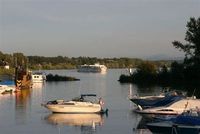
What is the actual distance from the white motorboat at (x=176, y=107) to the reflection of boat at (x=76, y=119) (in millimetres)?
3437

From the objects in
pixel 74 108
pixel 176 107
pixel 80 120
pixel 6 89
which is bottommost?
pixel 80 120

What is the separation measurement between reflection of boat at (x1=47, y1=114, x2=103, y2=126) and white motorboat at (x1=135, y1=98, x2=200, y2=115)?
3.44 meters

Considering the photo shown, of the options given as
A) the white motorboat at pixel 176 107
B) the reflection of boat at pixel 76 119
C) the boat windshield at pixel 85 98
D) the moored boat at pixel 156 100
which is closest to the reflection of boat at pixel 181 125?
the white motorboat at pixel 176 107

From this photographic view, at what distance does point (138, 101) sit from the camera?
4219 centimetres

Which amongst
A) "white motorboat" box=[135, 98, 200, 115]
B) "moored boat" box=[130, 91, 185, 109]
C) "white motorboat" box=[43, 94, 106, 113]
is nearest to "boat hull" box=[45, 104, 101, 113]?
"white motorboat" box=[43, 94, 106, 113]

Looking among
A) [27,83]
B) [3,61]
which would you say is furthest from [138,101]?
[3,61]

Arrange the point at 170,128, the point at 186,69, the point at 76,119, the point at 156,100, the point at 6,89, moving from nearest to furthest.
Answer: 1. the point at 170,128
2. the point at 76,119
3. the point at 156,100
4. the point at 6,89
5. the point at 186,69

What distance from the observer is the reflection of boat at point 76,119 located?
35.4m

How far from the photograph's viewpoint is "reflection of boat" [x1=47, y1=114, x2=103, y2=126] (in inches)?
1393

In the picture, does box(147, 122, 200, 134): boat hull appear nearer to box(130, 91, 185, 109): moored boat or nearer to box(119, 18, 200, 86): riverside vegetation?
box(130, 91, 185, 109): moored boat

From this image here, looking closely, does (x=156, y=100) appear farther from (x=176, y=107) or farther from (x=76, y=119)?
(x=76, y=119)

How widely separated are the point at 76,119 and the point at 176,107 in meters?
7.07

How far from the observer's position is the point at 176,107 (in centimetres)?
3547

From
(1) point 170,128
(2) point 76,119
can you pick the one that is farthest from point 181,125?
(2) point 76,119
